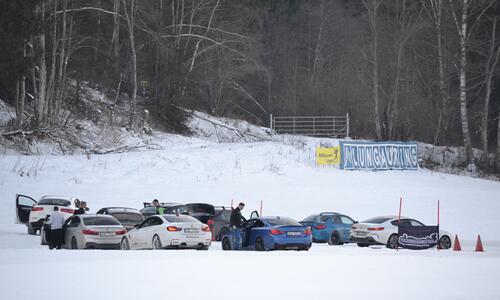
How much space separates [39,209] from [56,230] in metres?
6.37

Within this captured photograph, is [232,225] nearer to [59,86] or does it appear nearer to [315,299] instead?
[315,299]

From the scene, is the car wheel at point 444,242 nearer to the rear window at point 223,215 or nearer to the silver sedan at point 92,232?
the rear window at point 223,215

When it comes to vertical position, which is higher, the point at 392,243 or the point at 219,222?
the point at 219,222

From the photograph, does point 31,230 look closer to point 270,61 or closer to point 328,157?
point 328,157

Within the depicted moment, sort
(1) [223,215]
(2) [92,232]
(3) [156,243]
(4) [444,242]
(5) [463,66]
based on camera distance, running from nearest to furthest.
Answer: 1. (3) [156,243]
2. (2) [92,232]
3. (4) [444,242]
4. (1) [223,215]
5. (5) [463,66]

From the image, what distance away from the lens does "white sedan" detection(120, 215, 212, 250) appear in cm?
2477

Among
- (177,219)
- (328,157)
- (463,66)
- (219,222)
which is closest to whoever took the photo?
(177,219)

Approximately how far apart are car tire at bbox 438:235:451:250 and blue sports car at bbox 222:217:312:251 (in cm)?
595

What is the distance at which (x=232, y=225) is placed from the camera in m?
27.0

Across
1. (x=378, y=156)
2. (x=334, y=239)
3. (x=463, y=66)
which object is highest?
(x=463, y=66)

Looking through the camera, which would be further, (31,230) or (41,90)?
(41,90)

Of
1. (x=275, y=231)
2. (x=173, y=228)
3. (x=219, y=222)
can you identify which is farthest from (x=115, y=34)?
(x=275, y=231)

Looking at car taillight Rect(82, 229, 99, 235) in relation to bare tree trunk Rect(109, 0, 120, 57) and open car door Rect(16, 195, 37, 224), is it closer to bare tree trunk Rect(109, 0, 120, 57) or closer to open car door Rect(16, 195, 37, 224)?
open car door Rect(16, 195, 37, 224)

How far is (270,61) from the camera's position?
7988 cm
